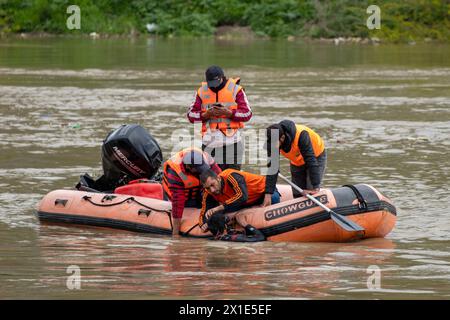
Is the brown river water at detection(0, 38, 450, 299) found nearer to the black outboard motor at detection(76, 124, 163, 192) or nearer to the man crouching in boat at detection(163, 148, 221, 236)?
the man crouching in boat at detection(163, 148, 221, 236)

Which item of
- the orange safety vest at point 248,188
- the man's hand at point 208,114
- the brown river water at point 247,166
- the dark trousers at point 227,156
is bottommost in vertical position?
the brown river water at point 247,166

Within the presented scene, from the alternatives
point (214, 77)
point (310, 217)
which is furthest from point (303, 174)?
point (214, 77)

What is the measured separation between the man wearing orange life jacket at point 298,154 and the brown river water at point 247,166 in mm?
677

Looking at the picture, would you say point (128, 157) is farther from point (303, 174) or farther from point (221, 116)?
point (303, 174)

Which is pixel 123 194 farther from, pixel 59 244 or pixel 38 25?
pixel 38 25

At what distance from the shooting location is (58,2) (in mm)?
52250

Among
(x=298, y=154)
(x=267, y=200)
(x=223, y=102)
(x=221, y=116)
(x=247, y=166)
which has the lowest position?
(x=247, y=166)

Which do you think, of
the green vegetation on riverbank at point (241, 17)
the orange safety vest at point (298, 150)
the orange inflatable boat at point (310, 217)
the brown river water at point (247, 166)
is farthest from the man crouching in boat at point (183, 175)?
the green vegetation on riverbank at point (241, 17)

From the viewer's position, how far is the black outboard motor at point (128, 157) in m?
12.6

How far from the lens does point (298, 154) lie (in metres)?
11.3

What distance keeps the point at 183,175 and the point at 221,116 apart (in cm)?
116

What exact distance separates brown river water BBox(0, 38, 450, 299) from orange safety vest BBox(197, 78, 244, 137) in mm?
1410

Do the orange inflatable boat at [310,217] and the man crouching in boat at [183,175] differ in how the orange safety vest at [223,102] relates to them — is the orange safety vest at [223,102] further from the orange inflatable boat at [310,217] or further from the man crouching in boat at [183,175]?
the orange inflatable boat at [310,217]

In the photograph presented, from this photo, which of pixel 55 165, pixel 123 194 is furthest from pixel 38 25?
pixel 123 194
